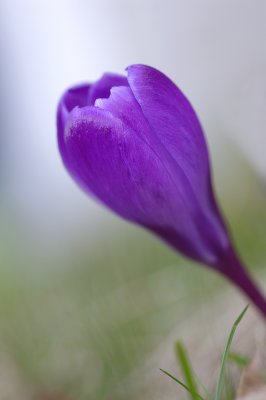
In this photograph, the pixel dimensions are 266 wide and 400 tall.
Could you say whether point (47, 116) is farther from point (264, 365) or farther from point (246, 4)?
point (264, 365)

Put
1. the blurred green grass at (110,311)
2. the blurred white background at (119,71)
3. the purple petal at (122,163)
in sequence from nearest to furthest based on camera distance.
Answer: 1. the purple petal at (122,163)
2. the blurred green grass at (110,311)
3. the blurred white background at (119,71)

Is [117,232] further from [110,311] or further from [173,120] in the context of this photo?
[173,120]

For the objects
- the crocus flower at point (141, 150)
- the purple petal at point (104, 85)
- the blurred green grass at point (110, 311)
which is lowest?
the blurred green grass at point (110, 311)

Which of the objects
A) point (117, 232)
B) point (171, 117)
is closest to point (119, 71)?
point (117, 232)

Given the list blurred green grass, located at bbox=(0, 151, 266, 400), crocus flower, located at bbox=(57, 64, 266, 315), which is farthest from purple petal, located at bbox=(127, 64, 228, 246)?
blurred green grass, located at bbox=(0, 151, 266, 400)

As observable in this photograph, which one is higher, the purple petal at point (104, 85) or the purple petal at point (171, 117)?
the purple petal at point (104, 85)

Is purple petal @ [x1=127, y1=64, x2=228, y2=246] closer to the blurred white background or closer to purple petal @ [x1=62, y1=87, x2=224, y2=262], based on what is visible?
purple petal @ [x1=62, y1=87, x2=224, y2=262]

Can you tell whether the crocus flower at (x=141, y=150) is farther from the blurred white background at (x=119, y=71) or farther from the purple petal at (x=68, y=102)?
the blurred white background at (x=119, y=71)

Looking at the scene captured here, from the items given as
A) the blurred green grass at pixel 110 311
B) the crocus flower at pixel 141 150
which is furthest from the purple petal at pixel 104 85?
the blurred green grass at pixel 110 311
